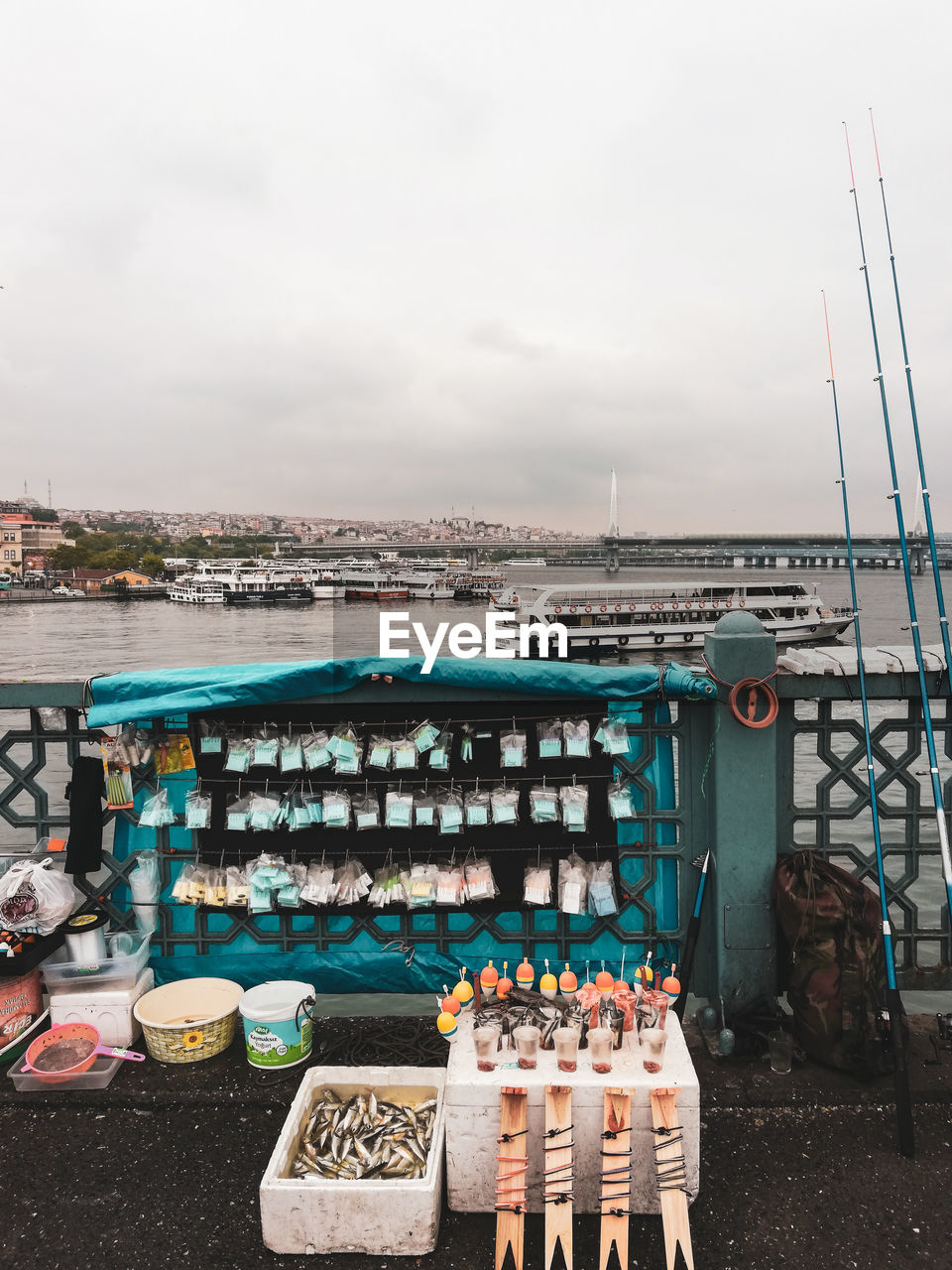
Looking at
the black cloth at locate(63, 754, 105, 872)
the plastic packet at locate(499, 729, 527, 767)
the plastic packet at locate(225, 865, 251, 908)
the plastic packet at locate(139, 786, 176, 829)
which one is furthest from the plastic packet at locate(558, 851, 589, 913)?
the black cloth at locate(63, 754, 105, 872)

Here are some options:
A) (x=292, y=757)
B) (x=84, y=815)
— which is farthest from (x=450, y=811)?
(x=84, y=815)

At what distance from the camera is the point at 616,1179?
2.86 meters

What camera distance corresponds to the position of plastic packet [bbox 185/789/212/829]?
14.2ft

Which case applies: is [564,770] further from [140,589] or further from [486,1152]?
[140,589]

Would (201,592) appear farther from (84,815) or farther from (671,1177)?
(671,1177)

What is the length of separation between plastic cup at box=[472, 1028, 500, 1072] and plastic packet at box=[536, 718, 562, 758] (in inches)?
A: 58.5

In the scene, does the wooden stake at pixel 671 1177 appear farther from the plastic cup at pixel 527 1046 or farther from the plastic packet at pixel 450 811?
the plastic packet at pixel 450 811

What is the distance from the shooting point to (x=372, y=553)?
198875 mm

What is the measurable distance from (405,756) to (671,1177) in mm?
2192

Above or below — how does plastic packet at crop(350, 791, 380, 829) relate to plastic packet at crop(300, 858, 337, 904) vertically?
above

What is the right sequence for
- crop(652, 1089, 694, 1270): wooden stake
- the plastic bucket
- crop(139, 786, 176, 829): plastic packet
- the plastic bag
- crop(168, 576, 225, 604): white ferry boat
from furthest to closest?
crop(168, 576, 225, 604): white ferry boat < crop(139, 786, 176, 829): plastic packet < the plastic bag < the plastic bucket < crop(652, 1089, 694, 1270): wooden stake

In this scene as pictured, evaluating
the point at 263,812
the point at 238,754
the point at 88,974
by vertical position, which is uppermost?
the point at 238,754

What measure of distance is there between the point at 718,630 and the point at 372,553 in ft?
649

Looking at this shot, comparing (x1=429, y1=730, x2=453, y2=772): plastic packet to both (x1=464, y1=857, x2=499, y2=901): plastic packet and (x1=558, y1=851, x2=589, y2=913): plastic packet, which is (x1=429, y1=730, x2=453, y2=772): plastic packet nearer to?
(x1=464, y1=857, x2=499, y2=901): plastic packet
